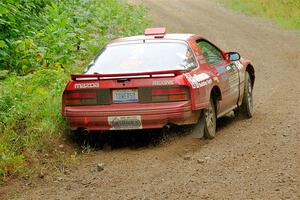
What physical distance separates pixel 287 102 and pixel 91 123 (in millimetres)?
5118

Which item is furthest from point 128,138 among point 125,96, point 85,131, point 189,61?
point 189,61

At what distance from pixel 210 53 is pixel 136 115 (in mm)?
2194

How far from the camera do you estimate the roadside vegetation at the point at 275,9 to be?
27.4 metres

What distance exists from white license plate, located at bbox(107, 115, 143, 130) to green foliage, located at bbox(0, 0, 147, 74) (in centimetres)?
275

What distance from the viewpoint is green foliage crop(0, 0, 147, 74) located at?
1121 centimetres

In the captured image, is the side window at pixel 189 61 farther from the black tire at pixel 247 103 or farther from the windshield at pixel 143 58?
the black tire at pixel 247 103

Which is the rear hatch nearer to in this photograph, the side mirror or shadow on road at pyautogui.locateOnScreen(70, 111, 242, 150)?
shadow on road at pyautogui.locateOnScreen(70, 111, 242, 150)

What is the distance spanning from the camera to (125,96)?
7.55 metres

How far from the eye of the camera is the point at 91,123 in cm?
760

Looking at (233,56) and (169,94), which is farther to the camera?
(233,56)

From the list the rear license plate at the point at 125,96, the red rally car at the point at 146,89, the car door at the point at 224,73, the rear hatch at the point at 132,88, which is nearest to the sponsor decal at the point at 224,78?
the car door at the point at 224,73

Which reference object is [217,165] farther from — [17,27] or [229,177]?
[17,27]

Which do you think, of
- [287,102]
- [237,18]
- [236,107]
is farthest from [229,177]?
[237,18]

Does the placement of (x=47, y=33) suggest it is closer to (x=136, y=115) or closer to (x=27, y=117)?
(x=27, y=117)
